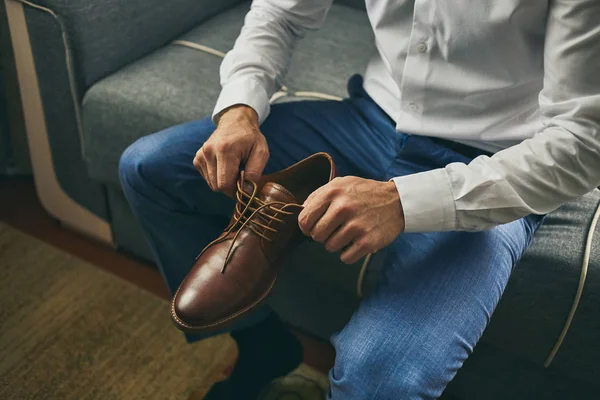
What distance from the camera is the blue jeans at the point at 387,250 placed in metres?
0.77

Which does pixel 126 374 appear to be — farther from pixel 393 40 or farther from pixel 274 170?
pixel 393 40

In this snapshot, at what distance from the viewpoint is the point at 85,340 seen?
4.00 feet

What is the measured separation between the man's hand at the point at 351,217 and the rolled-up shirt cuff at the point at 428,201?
0.6 inches

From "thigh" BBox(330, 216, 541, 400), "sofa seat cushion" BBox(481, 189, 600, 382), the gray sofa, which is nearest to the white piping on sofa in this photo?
the gray sofa

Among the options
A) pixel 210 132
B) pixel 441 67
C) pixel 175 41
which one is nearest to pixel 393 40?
pixel 441 67

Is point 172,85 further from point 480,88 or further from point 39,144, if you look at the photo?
point 480,88

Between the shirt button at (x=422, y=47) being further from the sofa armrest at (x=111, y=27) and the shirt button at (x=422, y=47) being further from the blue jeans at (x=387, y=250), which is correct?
the sofa armrest at (x=111, y=27)

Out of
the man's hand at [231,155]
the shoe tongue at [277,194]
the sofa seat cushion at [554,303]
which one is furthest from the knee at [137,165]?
the sofa seat cushion at [554,303]

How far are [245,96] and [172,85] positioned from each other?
0.29m

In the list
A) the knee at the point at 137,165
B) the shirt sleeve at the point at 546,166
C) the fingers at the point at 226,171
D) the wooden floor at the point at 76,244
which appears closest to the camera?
the shirt sleeve at the point at 546,166

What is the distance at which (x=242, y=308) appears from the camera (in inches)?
33.1

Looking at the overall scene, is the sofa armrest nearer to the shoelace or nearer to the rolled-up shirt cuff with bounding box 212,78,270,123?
the rolled-up shirt cuff with bounding box 212,78,270,123

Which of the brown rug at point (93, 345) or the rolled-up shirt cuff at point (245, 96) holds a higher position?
the rolled-up shirt cuff at point (245, 96)

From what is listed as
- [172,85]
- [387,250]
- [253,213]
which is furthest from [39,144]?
[387,250]
